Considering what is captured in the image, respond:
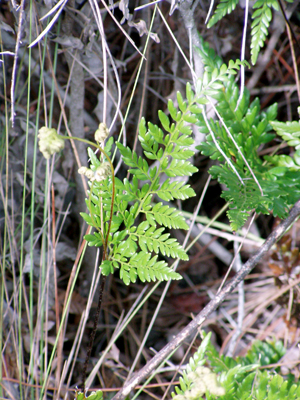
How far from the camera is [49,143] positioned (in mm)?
513

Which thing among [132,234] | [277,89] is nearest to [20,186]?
[132,234]

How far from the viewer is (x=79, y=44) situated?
987mm

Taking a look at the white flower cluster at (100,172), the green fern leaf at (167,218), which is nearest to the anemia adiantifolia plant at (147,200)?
the green fern leaf at (167,218)

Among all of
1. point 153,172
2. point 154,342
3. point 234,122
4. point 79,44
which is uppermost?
point 79,44

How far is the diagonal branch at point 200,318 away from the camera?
75cm

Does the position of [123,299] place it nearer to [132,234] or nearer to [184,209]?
[184,209]

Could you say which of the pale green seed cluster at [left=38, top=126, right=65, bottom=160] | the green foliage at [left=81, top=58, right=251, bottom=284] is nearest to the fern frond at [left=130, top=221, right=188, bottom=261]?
the green foliage at [left=81, top=58, right=251, bottom=284]

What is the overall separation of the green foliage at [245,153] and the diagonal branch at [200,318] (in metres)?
0.04

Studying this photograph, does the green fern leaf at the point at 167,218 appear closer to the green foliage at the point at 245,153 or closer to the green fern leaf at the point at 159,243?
the green fern leaf at the point at 159,243

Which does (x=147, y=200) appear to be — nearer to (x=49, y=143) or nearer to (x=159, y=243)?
(x=159, y=243)

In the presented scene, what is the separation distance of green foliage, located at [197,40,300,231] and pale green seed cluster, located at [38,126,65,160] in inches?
16.3

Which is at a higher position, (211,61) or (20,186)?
(211,61)

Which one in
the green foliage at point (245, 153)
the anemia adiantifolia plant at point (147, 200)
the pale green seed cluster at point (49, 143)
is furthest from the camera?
the green foliage at point (245, 153)

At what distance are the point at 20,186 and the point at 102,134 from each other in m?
0.74
